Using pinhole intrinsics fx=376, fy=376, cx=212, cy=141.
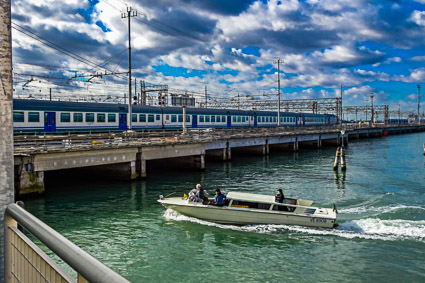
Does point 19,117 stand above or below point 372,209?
above

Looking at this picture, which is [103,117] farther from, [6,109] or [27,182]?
[6,109]

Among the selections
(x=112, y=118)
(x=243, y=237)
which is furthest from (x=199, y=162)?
(x=243, y=237)

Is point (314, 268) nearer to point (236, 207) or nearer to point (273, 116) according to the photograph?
point (236, 207)

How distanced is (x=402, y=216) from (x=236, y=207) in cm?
1009

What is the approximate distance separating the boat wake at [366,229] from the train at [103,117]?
73.3 feet

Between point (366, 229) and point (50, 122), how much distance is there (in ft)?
99.1

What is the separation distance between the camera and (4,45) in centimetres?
474

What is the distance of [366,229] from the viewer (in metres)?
19.5

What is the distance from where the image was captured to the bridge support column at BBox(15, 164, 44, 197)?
2579 centimetres

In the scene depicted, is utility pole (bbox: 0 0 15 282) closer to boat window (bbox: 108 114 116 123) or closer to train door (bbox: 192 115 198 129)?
boat window (bbox: 108 114 116 123)

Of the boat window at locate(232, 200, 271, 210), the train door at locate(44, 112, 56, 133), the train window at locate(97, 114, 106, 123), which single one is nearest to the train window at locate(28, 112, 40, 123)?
the train door at locate(44, 112, 56, 133)

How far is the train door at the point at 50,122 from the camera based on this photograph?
3653 cm

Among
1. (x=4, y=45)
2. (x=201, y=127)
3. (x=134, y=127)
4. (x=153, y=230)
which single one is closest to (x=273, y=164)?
(x=201, y=127)

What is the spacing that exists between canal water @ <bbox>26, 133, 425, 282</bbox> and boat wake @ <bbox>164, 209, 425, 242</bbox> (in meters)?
0.05
